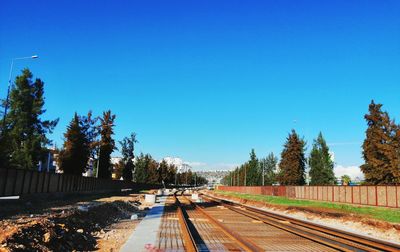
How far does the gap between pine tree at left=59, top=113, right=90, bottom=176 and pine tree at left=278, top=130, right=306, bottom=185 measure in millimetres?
49218

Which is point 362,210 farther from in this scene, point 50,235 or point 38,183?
point 50,235

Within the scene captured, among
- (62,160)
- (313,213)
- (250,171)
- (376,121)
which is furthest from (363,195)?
(250,171)

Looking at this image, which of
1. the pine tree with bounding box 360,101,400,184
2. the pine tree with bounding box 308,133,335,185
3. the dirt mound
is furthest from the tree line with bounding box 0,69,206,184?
the pine tree with bounding box 308,133,335,185

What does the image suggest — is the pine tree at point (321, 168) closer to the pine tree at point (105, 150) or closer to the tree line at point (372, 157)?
the tree line at point (372, 157)

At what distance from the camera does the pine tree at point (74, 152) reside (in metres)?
58.5

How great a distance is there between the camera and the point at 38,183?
37.1 m

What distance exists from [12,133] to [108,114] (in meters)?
38.0

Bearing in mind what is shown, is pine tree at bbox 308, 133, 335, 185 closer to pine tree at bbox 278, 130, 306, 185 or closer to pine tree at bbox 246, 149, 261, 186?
pine tree at bbox 278, 130, 306, 185

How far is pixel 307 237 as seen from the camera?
16656 millimetres

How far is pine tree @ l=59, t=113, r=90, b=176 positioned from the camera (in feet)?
192

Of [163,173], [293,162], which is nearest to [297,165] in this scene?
[293,162]

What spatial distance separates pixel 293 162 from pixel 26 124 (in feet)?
196

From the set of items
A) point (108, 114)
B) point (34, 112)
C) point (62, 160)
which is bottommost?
point (62, 160)

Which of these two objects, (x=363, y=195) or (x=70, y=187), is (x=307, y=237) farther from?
(x=70, y=187)
